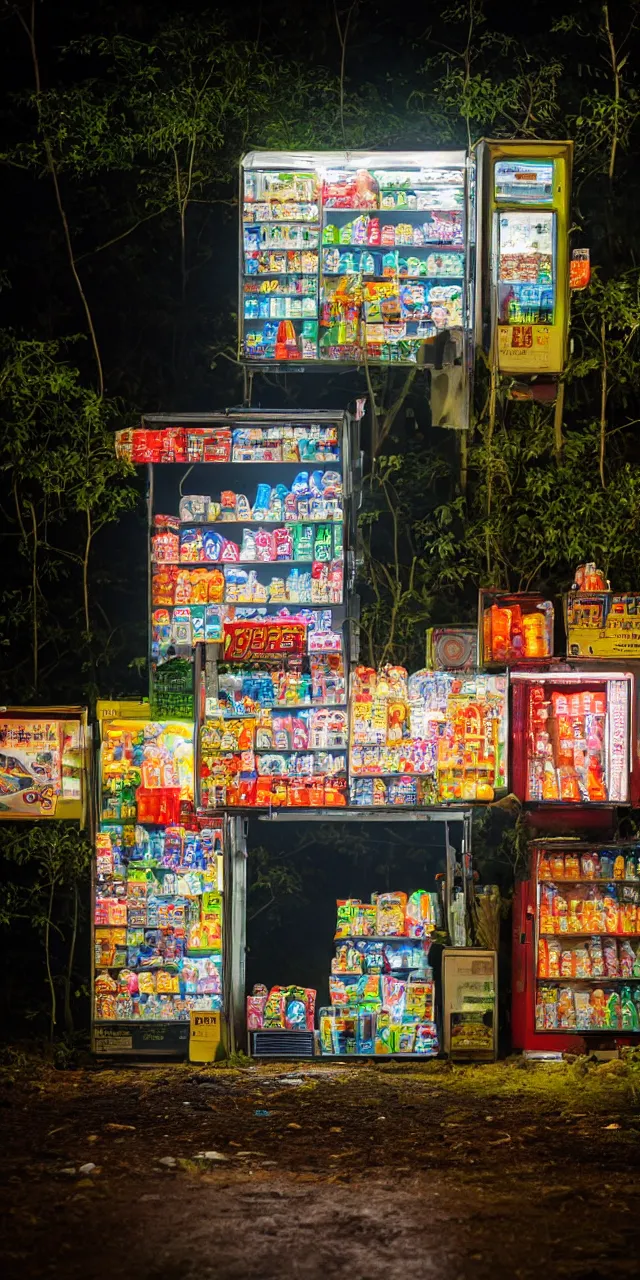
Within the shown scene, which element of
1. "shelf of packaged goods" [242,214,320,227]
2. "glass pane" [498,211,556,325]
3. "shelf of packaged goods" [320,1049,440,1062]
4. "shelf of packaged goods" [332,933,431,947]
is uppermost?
"shelf of packaged goods" [242,214,320,227]

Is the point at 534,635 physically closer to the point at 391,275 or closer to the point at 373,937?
the point at 373,937

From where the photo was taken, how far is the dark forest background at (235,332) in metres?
10.5

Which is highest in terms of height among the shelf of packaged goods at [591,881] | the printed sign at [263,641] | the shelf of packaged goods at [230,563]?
the shelf of packaged goods at [230,563]

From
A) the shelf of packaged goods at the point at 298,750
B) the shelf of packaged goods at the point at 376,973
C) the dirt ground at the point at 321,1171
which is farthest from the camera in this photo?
the shelf of packaged goods at the point at 376,973

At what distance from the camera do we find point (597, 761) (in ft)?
29.1

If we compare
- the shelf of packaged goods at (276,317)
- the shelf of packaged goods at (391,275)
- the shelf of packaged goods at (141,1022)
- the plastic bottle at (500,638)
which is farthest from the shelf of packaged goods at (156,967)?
the shelf of packaged goods at (391,275)

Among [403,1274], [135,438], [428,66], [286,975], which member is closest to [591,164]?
[428,66]

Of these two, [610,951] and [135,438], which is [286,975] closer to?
[610,951]

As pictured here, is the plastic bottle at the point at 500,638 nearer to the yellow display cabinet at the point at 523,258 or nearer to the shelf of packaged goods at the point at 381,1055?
the yellow display cabinet at the point at 523,258

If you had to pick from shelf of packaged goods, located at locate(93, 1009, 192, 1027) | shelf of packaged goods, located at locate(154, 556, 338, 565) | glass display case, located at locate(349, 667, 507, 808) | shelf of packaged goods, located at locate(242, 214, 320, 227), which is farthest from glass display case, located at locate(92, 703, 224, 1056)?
shelf of packaged goods, located at locate(242, 214, 320, 227)

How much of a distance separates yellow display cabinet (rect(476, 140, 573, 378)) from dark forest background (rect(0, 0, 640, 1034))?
108cm

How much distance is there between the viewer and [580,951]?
8.91 meters

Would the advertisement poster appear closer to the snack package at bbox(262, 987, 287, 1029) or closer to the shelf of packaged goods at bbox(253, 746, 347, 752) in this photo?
the shelf of packaged goods at bbox(253, 746, 347, 752)

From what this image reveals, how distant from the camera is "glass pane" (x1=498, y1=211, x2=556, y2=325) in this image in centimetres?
946
